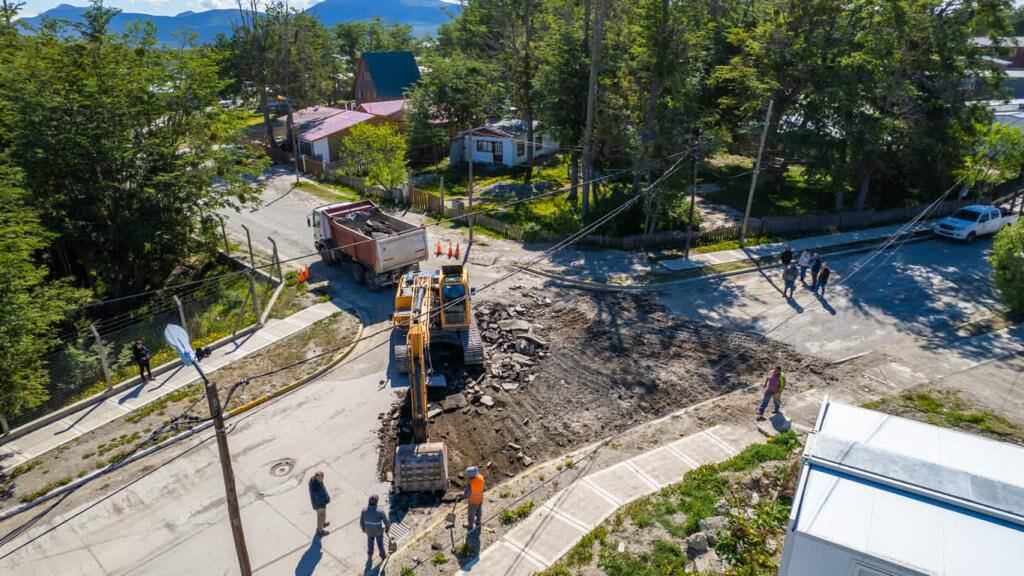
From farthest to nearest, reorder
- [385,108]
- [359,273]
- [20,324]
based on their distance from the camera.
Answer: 1. [385,108]
2. [359,273]
3. [20,324]

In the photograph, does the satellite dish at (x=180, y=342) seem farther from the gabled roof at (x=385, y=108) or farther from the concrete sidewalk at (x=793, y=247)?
the gabled roof at (x=385, y=108)

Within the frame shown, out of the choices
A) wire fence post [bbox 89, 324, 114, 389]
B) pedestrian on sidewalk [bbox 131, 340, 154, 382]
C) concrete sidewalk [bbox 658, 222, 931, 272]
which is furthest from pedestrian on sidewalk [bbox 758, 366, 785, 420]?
wire fence post [bbox 89, 324, 114, 389]

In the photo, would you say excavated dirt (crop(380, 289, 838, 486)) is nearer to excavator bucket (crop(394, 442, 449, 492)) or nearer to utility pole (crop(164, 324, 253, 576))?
excavator bucket (crop(394, 442, 449, 492))

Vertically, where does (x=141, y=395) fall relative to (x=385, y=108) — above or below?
below

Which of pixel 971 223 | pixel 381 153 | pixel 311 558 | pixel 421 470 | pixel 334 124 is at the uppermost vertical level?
pixel 334 124

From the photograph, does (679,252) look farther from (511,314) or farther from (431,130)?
(431,130)

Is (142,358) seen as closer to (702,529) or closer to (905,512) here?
(702,529)

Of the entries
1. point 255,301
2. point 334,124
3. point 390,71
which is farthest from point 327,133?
point 255,301
